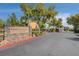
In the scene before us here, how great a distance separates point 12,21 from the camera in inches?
2539

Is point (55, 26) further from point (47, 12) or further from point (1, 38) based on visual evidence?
point (1, 38)

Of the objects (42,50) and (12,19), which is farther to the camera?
(12,19)

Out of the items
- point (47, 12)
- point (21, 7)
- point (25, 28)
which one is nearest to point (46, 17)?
point (47, 12)

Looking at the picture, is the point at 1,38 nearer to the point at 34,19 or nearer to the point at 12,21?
the point at 34,19

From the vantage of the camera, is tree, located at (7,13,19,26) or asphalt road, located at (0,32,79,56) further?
tree, located at (7,13,19,26)

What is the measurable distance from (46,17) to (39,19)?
13.4ft

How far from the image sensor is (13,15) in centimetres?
6575

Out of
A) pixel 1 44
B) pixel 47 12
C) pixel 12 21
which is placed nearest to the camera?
pixel 1 44

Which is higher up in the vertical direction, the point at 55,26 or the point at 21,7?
the point at 21,7

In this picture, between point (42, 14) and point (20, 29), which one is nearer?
point (20, 29)

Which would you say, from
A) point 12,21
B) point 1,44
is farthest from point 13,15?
point 1,44

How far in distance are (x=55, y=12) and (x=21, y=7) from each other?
39.1ft

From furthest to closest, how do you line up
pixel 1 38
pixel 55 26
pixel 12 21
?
pixel 55 26
pixel 12 21
pixel 1 38

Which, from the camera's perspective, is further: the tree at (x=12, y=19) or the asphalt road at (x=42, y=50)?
the tree at (x=12, y=19)
